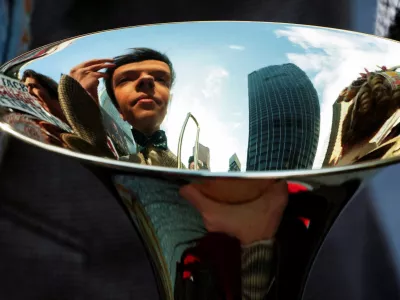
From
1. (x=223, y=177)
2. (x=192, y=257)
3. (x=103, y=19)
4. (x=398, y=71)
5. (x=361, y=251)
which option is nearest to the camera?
(x=223, y=177)

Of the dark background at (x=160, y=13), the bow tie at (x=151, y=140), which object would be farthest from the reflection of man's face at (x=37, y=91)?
the dark background at (x=160, y=13)

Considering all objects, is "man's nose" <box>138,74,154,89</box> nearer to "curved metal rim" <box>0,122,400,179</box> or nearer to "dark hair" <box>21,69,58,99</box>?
"dark hair" <box>21,69,58,99</box>

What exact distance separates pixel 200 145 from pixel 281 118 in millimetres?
88

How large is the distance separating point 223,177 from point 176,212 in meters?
0.09

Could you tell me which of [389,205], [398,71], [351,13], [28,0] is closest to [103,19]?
[28,0]

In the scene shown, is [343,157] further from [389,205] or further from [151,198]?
[389,205]

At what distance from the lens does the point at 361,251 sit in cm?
125

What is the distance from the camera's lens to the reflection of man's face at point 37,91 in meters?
0.54

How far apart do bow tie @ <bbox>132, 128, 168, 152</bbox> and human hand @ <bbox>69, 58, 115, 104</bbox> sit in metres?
0.06

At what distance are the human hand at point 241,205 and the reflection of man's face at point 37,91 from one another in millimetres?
197

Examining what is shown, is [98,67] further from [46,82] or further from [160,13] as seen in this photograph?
[160,13]

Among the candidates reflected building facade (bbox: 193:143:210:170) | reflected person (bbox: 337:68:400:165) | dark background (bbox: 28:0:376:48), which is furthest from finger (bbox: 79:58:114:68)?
dark background (bbox: 28:0:376:48)

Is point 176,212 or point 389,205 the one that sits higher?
point 176,212

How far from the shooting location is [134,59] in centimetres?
63
